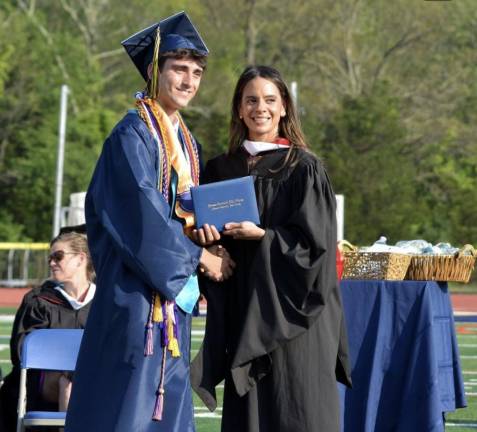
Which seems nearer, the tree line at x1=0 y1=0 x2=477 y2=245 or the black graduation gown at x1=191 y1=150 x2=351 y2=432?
the black graduation gown at x1=191 y1=150 x2=351 y2=432

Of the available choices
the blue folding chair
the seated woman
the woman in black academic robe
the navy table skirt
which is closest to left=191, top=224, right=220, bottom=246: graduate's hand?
the woman in black academic robe

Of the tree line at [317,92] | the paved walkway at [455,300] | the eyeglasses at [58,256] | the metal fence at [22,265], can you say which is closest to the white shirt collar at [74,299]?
the eyeglasses at [58,256]

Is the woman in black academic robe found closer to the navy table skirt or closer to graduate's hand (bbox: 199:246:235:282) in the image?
graduate's hand (bbox: 199:246:235:282)

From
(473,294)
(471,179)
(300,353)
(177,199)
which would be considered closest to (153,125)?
(177,199)

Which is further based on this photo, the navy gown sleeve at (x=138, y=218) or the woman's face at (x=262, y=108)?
the woman's face at (x=262, y=108)

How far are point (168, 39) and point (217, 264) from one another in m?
0.91

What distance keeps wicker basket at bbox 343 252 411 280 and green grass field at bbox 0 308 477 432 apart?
2.08m

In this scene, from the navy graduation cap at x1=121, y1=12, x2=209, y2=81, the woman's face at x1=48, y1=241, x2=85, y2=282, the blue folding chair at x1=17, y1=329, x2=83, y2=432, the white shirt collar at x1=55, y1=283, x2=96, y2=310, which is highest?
the navy graduation cap at x1=121, y1=12, x2=209, y2=81

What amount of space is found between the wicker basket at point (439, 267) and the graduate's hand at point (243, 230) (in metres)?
2.54

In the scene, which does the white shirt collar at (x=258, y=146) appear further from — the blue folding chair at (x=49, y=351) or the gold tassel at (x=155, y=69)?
the blue folding chair at (x=49, y=351)

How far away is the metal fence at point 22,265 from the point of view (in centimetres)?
3409

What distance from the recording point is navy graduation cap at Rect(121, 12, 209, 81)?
5.20 m

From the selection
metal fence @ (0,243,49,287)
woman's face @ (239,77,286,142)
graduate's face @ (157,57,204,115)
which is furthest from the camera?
metal fence @ (0,243,49,287)

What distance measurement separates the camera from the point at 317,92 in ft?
157
